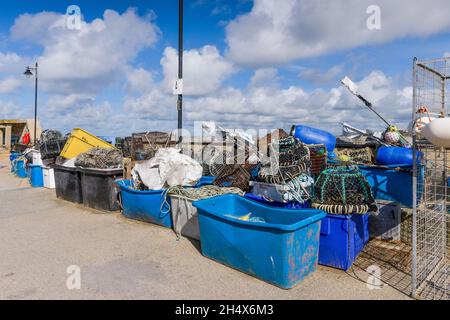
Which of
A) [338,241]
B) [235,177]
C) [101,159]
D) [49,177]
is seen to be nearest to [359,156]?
[235,177]

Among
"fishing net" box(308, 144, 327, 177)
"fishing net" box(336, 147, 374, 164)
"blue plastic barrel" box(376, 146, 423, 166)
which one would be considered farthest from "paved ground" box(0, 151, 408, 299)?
"fishing net" box(336, 147, 374, 164)

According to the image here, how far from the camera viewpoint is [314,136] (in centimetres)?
656

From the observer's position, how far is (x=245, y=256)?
3.82m

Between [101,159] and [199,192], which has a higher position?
[101,159]

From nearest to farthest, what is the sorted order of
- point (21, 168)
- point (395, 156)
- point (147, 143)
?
point (395, 156) → point (147, 143) → point (21, 168)

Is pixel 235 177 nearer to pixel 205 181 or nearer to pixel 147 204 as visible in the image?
pixel 205 181

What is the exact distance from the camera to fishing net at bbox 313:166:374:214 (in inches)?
159

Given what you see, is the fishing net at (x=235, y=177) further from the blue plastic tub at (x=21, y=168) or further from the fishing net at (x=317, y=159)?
the blue plastic tub at (x=21, y=168)

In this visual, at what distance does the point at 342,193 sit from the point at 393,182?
1674mm

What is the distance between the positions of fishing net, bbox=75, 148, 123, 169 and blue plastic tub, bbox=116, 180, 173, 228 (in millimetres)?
940

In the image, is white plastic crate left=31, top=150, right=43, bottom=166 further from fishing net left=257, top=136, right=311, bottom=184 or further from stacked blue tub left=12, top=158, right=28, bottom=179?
fishing net left=257, top=136, right=311, bottom=184

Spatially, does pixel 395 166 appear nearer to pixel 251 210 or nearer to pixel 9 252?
pixel 251 210

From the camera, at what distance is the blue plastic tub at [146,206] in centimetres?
572
